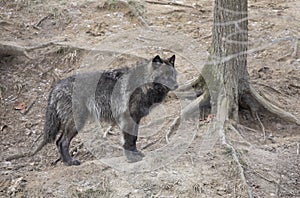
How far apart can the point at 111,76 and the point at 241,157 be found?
1.80 meters

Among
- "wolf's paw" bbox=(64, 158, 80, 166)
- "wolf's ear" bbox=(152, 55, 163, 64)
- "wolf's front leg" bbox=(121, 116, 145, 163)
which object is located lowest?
"wolf's paw" bbox=(64, 158, 80, 166)

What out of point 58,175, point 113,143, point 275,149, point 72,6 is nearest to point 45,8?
point 72,6

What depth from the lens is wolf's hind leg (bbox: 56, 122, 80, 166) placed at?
582 cm

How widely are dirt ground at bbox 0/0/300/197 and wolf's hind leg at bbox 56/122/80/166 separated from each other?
19cm

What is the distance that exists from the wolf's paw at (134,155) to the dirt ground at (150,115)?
0.22 m

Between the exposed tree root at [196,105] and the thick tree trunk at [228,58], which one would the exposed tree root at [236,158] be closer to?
the thick tree trunk at [228,58]

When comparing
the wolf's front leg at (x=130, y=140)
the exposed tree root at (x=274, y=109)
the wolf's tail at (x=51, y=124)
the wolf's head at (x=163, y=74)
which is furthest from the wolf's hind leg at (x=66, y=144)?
the exposed tree root at (x=274, y=109)

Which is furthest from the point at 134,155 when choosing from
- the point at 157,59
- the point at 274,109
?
the point at 274,109

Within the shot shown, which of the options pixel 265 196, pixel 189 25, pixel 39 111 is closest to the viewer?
pixel 265 196

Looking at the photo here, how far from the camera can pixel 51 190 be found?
5020 mm

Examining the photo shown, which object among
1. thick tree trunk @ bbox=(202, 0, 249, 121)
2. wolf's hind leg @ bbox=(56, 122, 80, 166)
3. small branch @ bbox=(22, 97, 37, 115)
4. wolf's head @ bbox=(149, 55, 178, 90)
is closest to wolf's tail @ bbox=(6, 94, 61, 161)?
wolf's hind leg @ bbox=(56, 122, 80, 166)

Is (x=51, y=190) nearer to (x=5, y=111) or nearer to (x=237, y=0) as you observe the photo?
(x=5, y=111)

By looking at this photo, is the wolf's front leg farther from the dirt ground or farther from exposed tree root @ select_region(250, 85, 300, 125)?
exposed tree root @ select_region(250, 85, 300, 125)

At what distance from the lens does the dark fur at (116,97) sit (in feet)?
18.5
